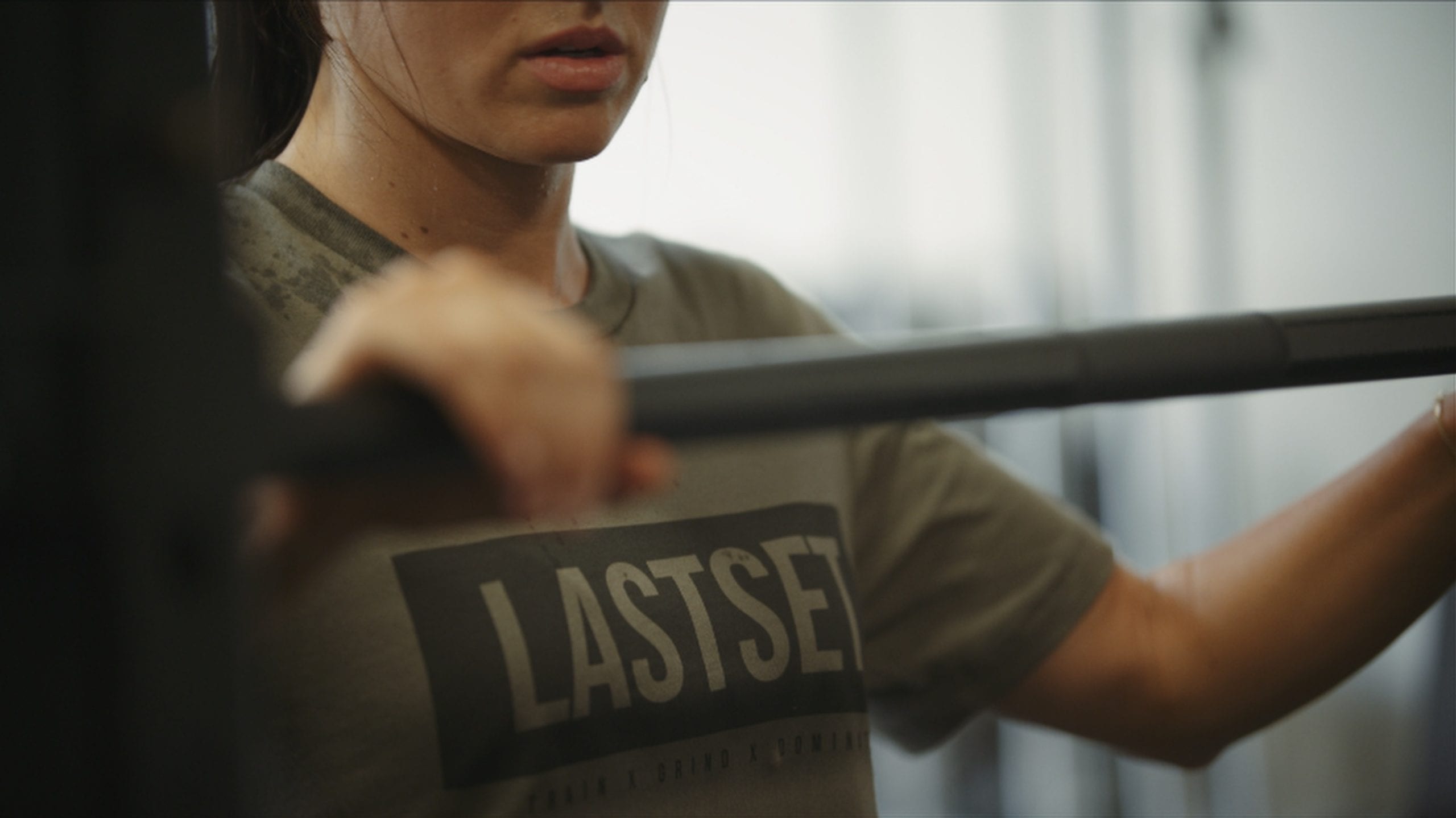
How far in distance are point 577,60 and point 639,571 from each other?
215 mm

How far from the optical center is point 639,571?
20.9 inches

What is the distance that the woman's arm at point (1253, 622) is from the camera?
2.02ft

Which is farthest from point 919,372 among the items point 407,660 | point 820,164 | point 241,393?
point 820,164

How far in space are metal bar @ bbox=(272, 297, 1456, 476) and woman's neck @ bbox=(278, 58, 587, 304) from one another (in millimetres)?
298

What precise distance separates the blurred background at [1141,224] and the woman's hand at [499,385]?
43.3 inches

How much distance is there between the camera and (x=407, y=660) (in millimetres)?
460

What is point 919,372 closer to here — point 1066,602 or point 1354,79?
point 1066,602

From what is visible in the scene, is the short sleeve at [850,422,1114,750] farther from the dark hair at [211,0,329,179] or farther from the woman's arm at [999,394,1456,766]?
the dark hair at [211,0,329,179]

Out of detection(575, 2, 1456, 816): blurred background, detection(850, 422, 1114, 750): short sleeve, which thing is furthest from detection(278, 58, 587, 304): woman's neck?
detection(575, 2, 1456, 816): blurred background

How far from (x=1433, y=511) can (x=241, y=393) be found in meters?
0.57

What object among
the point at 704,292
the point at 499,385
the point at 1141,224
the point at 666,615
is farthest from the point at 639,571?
the point at 1141,224

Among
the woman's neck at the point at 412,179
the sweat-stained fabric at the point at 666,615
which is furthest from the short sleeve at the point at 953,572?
the woman's neck at the point at 412,179

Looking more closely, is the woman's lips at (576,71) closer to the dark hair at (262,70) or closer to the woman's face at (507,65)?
the woman's face at (507,65)

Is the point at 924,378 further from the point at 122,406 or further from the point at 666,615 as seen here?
the point at 666,615
